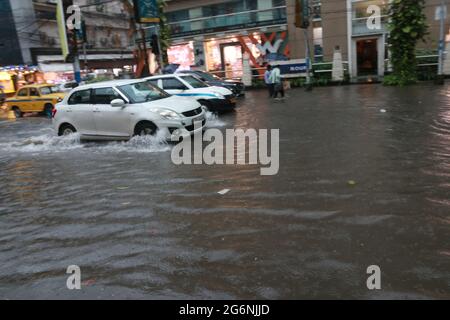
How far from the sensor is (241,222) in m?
5.17

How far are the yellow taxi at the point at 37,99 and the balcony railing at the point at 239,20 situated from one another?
1138cm

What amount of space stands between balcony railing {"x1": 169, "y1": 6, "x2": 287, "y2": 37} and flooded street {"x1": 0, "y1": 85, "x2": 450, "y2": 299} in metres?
18.2

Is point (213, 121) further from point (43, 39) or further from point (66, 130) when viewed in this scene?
point (43, 39)

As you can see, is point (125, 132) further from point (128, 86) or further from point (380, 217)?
point (380, 217)

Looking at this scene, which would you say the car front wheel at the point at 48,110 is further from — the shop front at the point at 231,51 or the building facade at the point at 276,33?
the building facade at the point at 276,33

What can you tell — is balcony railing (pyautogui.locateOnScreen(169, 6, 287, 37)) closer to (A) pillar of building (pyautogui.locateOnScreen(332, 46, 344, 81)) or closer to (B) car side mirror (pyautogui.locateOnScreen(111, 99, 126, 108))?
(A) pillar of building (pyautogui.locateOnScreen(332, 46, 344, 81))

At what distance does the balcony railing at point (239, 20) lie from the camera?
2628 cm

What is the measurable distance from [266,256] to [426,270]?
4.90 feet

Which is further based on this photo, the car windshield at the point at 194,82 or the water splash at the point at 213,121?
the car windshield at the point at 194,82

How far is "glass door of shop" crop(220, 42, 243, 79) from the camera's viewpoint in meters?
28.5

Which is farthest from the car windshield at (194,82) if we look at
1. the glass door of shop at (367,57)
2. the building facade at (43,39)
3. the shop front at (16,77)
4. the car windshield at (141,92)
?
the shop front at (16,77)

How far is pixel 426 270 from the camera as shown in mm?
3770
